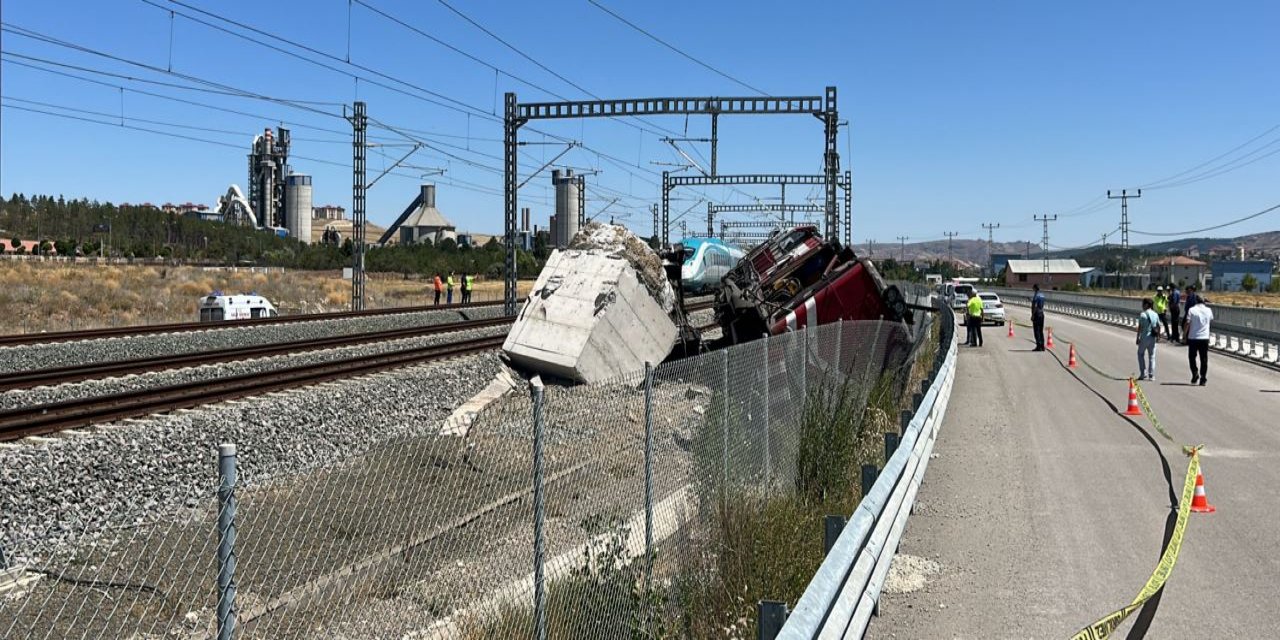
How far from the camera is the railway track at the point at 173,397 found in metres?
12.1

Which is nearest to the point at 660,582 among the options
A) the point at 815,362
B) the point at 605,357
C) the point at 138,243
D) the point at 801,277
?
the point at 815,362

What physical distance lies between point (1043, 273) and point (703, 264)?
149 meters

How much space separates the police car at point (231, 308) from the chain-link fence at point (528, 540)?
21506 millimetres

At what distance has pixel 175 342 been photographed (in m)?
22.5

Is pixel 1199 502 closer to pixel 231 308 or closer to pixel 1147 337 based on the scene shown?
pixel 1147 337

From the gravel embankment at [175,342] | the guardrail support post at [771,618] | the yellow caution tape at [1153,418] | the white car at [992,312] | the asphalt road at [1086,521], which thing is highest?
the white car at [992,312]

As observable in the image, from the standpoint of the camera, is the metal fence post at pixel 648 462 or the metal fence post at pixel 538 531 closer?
the metal fence post at pixel 538 531

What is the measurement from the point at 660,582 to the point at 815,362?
18.2ft

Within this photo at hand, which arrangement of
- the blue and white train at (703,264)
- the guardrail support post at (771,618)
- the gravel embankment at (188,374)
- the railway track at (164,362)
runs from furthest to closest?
the blue and white train at (703,264)
the railway track at (164,362)
the gravel embankment at (188,374)
the guardrail support post at (771,618)

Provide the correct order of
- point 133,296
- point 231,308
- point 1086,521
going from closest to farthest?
point 1086,521
point 231,308
point 133,296

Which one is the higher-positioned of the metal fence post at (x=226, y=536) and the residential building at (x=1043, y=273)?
the residential building at (x=1043, y=273)

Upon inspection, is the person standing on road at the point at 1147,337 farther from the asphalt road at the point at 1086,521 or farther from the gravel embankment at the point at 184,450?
the gravel embankment at the point at 184,450

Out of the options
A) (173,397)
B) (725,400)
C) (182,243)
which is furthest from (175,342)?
(182,243)

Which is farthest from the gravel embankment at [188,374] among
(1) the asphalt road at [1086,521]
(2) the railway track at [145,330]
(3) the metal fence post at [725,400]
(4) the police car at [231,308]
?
(1) the asphalt road at [1086,521]
